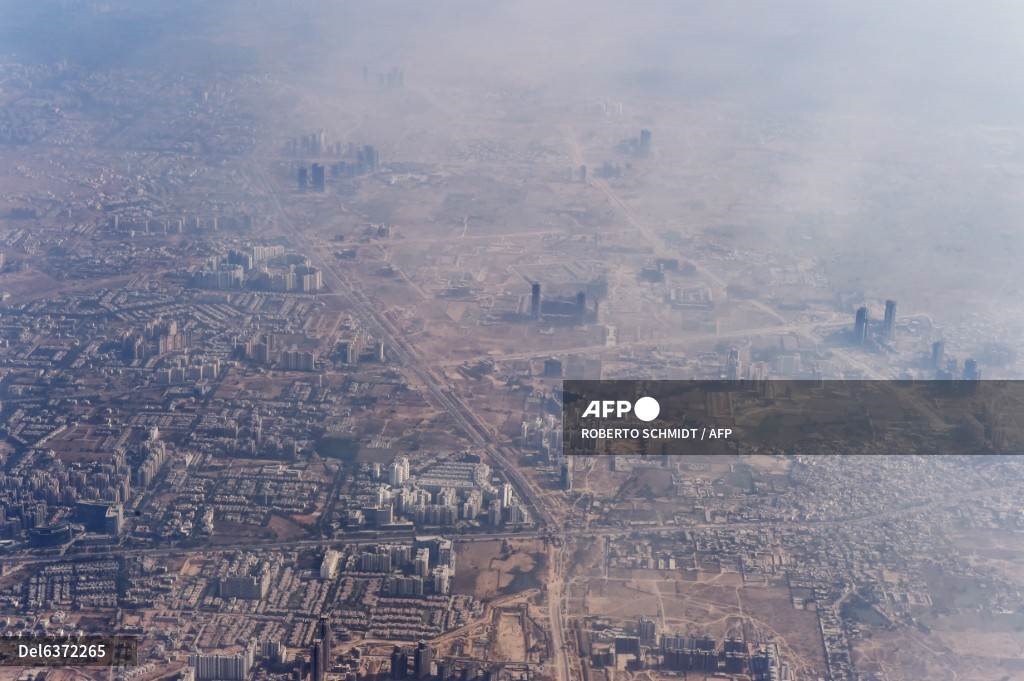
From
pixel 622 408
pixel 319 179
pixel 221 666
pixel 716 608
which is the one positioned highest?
pixel 319 179

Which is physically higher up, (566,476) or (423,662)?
(566,476)

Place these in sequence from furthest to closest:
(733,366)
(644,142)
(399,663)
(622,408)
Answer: (644,142)
(733,366)
(622,408)
(399,663)

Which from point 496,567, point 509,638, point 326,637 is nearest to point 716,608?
point 509,638

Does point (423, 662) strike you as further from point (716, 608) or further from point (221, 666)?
point (716, 608)

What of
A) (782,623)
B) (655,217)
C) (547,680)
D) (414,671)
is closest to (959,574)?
(782,623)

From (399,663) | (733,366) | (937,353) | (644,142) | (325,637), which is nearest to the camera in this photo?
(399,663)

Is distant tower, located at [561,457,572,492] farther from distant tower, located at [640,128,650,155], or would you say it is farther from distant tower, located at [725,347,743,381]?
distant tower, located at [640,128,650,155]

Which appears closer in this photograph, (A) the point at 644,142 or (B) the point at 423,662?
(B) the point at 423,662
